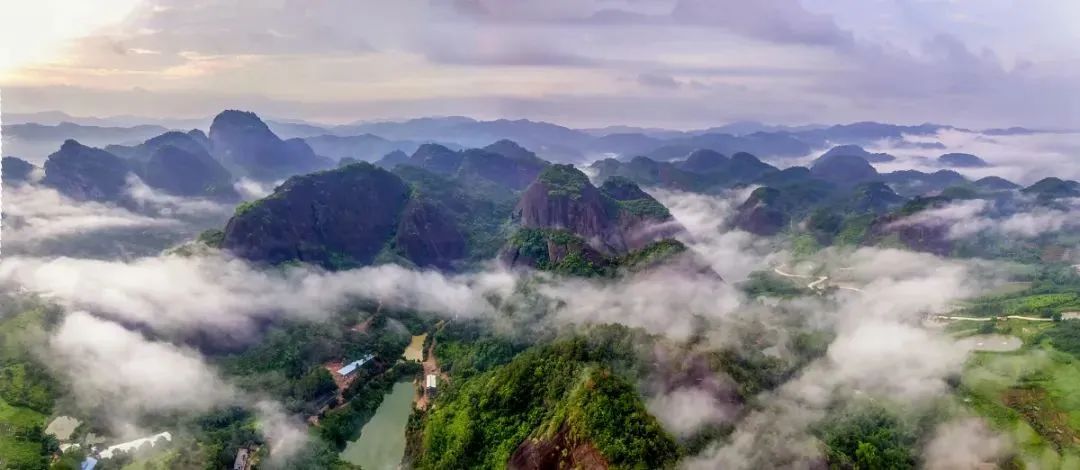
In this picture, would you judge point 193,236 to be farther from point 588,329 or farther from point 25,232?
point 588,329

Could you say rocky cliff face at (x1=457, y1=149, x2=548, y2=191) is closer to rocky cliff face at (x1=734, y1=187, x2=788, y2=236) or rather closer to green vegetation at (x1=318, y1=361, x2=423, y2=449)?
rocky cliff face at (x1=734, y1=187, x2=788, y2=236)

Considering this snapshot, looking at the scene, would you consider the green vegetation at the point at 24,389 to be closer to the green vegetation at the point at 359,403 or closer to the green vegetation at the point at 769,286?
the green vegetation at the point at 359,403

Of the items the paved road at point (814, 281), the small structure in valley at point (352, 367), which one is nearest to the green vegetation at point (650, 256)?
the small structure in valley at point (352, 367)

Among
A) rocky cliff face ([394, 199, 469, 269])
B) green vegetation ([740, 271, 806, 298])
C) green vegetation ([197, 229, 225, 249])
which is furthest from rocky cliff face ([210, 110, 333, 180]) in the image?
green vegetation ([740, 271, 806, 298])

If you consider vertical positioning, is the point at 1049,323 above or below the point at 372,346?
above

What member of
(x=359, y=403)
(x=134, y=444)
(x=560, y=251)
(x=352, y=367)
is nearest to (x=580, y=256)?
(x=560, y=251)

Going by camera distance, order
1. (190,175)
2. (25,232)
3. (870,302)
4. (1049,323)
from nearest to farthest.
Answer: (1049,323) → (870,302) → (25,232) → (190,175)

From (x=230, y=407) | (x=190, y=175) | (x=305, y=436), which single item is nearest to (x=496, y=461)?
(x=305, y=436)
